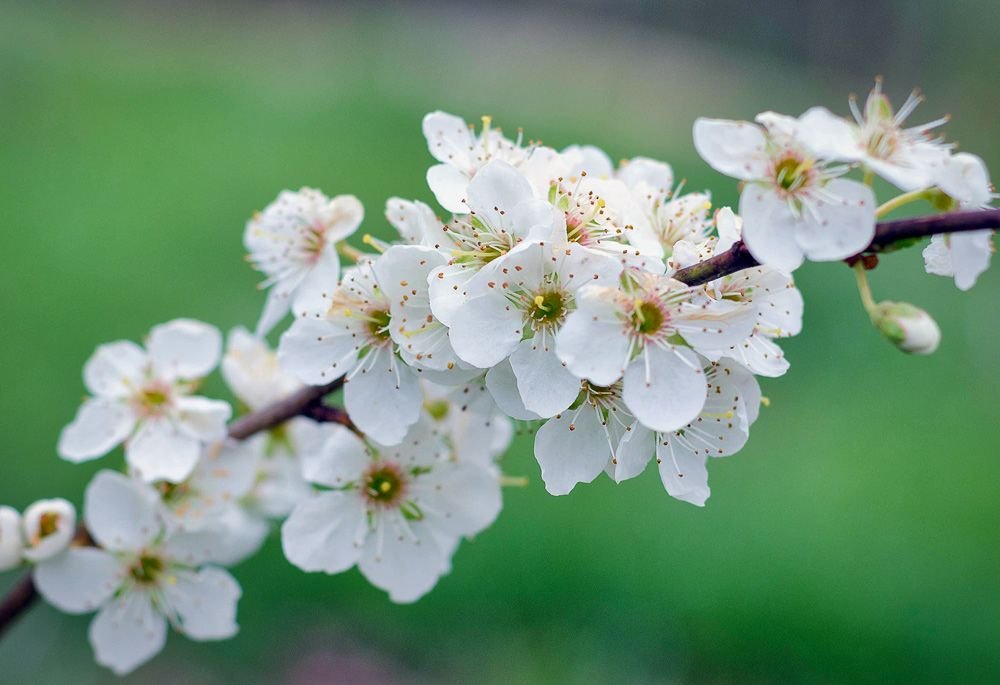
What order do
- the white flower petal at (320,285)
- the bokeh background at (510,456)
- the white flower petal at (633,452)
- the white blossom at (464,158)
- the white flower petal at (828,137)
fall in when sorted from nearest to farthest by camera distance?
1. the white flower petal at (828,137)
2. the white flower petal at (633,452)
3. the white blossom at (464,158)
4. the white flower petal at (320,285)
5. the bokeh background at (510,456)

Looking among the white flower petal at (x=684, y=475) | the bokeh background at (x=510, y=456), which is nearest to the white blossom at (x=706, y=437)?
the white flower petal at (x=684, y=475)

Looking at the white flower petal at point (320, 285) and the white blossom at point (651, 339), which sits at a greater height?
the white blossom at point (651, 339)

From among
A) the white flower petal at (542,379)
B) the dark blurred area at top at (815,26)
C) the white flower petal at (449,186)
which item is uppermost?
the white flower petal at (449,186)

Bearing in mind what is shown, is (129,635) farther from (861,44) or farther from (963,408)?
(861,44)

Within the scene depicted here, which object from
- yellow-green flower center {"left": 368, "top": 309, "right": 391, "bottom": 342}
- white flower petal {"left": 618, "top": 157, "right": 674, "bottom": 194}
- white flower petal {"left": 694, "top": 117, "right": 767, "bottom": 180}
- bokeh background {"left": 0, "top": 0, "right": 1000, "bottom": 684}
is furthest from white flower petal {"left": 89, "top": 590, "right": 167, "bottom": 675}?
bokeh background {"left": 0, "top": 0, "right": 1000, "bottom": 684}

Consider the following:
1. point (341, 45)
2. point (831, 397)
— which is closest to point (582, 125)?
point (341, 45)

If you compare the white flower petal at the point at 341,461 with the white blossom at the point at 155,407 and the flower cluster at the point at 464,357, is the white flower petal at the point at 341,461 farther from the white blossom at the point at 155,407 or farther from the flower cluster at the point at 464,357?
the white blossom at the point at 155,407

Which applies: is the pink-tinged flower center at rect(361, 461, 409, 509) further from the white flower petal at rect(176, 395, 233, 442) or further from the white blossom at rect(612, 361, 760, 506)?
the white blossom at rect(612, 361, 760, 506)

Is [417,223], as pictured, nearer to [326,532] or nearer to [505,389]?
[505,389]

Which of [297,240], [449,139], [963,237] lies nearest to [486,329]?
[449,139]
